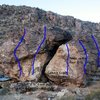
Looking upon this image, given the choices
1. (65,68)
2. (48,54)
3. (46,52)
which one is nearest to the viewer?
(65,68)

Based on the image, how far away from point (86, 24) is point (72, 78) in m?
4.17

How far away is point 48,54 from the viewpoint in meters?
12.1

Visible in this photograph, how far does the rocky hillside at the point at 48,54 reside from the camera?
1143cm

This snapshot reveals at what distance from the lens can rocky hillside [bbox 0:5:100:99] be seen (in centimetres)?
1143

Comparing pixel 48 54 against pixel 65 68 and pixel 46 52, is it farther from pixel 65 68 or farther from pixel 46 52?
pixel 65 68

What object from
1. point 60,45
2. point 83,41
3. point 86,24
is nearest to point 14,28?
point 60,45

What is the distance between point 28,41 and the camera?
38.9ft

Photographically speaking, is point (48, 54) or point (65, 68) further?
point (48, 54)

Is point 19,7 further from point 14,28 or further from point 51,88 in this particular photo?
point 51,88

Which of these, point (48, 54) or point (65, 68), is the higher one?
point (48, 54)

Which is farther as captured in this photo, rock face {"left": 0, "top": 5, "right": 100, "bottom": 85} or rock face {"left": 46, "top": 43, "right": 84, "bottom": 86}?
rock face {"left": 0, "top": 5, "right": 100, "bottom": 85}

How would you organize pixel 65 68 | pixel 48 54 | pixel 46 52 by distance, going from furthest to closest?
pixel 48 54 → pixel 46 52 → pixel 65 68

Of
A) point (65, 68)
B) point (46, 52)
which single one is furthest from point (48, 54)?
point (65, 68)

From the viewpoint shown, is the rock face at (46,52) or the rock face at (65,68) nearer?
the rock face at (65,68)
